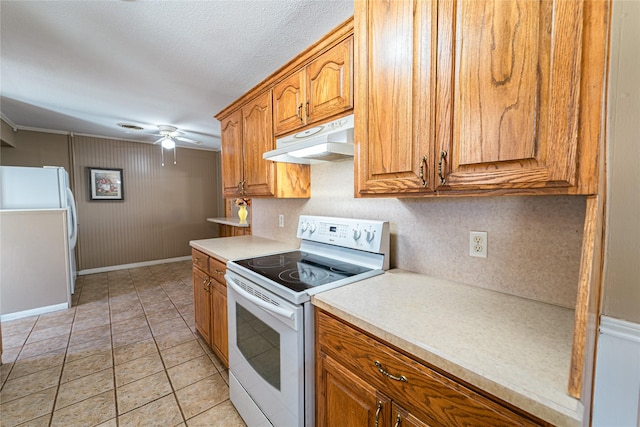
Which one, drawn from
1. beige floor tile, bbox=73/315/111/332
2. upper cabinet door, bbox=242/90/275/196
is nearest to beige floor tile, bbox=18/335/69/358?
beige floor tile, bbox=73/315/111/332

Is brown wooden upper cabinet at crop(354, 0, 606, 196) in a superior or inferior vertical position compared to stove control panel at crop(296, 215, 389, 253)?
superior

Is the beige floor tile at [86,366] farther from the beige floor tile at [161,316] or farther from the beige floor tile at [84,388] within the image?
the beige floor tile at [161,316]

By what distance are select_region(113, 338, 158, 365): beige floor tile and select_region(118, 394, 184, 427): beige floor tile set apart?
26.3 inches

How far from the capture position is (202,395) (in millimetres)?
1735

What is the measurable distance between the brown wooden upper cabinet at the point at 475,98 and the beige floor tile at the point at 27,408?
2377mm

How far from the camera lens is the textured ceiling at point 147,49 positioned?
1421 millimetres

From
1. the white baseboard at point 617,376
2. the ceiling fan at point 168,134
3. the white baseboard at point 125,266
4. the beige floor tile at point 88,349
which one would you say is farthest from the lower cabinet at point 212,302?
the white baseboard at point 125,266

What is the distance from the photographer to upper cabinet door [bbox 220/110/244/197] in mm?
2297

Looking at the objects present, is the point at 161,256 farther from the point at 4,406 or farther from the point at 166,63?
the point at 166,63

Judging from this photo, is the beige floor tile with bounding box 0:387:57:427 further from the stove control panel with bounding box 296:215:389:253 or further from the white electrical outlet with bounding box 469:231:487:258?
the white electrical outlet with bounding box 469:231:487:258

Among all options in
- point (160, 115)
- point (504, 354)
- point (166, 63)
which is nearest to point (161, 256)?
point (160, 115)

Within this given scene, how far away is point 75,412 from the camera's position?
1.58m

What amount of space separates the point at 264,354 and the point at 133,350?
1699 mm

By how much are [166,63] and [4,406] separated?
2.53 metres
